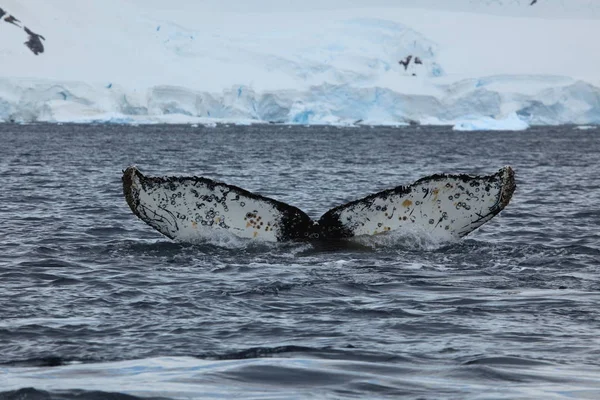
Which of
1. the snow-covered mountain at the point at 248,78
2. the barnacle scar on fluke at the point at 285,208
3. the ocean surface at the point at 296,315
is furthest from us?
the snow-covered mountain at the point at 248,78

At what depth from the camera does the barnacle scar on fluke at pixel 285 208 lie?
450 inches

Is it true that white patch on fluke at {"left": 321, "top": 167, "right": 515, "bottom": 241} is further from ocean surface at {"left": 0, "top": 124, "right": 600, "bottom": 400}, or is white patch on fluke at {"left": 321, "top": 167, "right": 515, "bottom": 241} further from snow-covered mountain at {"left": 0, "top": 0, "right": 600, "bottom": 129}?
snow-covered mountain at {"left": 0, "top": 0, "right": 600, "bottom": 129}

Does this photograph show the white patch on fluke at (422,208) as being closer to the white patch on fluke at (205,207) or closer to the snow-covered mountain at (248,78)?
the white patch on fluke at (205,207)

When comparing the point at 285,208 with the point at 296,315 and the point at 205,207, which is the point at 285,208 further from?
the point at 296,315

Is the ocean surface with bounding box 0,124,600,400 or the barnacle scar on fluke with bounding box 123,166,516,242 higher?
the barnacle scar on fluke with bounding box 123,166,516,242

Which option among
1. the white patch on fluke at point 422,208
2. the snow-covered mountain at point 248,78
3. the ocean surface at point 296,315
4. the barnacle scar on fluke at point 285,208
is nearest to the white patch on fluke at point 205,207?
the barnacle scar on fluke at point 285,208

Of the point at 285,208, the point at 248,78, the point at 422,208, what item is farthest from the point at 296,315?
the point at 248,78

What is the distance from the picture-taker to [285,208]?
1152cm

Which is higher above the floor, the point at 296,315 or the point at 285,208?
the point at 285,208

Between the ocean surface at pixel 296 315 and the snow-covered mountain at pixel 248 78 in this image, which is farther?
the snow-covered mountain at pixel 248 78

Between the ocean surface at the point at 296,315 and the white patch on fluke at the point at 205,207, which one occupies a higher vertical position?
the white patch on fluke at the point at 205,207

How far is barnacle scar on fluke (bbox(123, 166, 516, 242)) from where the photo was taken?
11.4 metres

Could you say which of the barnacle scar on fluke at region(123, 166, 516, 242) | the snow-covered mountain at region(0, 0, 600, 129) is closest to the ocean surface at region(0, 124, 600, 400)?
the barnacle scar on fluke at region(123, 166, 516, 242)

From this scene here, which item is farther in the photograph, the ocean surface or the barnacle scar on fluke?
the barnacle scar on fluke
